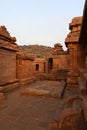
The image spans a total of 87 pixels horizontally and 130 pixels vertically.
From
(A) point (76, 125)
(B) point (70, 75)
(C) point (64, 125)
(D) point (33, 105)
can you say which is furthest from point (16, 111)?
(B) point (70, 75)

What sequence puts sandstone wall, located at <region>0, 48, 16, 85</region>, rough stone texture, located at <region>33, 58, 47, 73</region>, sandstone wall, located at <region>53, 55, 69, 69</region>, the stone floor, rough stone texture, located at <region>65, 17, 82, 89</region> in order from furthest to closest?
rough stone texture, located at <region>33, 58, 47, 73</region> < sandstone wall, located at <region>53, 55, 69, 69</region> < rough stone texture, located at <region>65, 17, 82, 89</region> < sandstone wall, located at <region>0, 48, 16, 85</region> < the stone floor

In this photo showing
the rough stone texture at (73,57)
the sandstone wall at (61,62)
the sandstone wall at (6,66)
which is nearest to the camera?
the sandstone wall at (6,66)

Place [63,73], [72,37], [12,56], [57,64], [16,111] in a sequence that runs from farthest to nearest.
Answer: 1. [57,64]
2. [63,73]
3. [12,56]
4. [72,37]
5. [16,111]

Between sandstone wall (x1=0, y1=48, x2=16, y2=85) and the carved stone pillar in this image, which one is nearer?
sandstone wall (x1=0, y1=48, x2=16, y2=85)

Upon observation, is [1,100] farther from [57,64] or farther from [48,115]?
[57,64]

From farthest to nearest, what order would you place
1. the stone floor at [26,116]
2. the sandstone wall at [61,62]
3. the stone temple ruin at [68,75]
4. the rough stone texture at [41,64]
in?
the rough stone texture at [41,64] → the sandstone wall at [61,62] → the stone floor at [26,116] → the stone temple ruin at [68,75]

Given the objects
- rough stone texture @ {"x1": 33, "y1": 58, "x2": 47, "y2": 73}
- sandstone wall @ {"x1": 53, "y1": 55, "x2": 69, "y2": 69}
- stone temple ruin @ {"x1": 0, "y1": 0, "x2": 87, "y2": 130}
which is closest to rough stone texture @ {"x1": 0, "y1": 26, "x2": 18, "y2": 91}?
stone temple ruin @ {"x1": 0, "y1": 0, "x2": 87, "y2": 130}

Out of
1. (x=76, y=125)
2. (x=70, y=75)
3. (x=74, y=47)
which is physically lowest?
(x=76, y=125)

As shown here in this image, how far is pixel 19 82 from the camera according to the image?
7.79 m

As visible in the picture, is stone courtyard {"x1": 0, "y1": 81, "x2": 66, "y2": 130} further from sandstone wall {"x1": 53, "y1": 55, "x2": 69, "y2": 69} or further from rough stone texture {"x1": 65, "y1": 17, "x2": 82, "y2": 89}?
sandstone wall {"x1": 53, "y1": 55, "x2": 69, "y2": 69}

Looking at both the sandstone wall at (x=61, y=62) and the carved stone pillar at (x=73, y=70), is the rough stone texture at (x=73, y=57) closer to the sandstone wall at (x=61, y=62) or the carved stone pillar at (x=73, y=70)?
the carved stone pillar at (x=73, y=70)

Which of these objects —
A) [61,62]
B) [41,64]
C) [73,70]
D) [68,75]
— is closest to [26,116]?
[68,75]

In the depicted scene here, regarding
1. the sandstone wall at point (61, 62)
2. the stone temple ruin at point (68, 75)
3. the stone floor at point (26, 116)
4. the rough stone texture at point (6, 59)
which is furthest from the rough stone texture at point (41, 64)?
the stone floor at point (26, 116)

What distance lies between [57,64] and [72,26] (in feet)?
27.8
